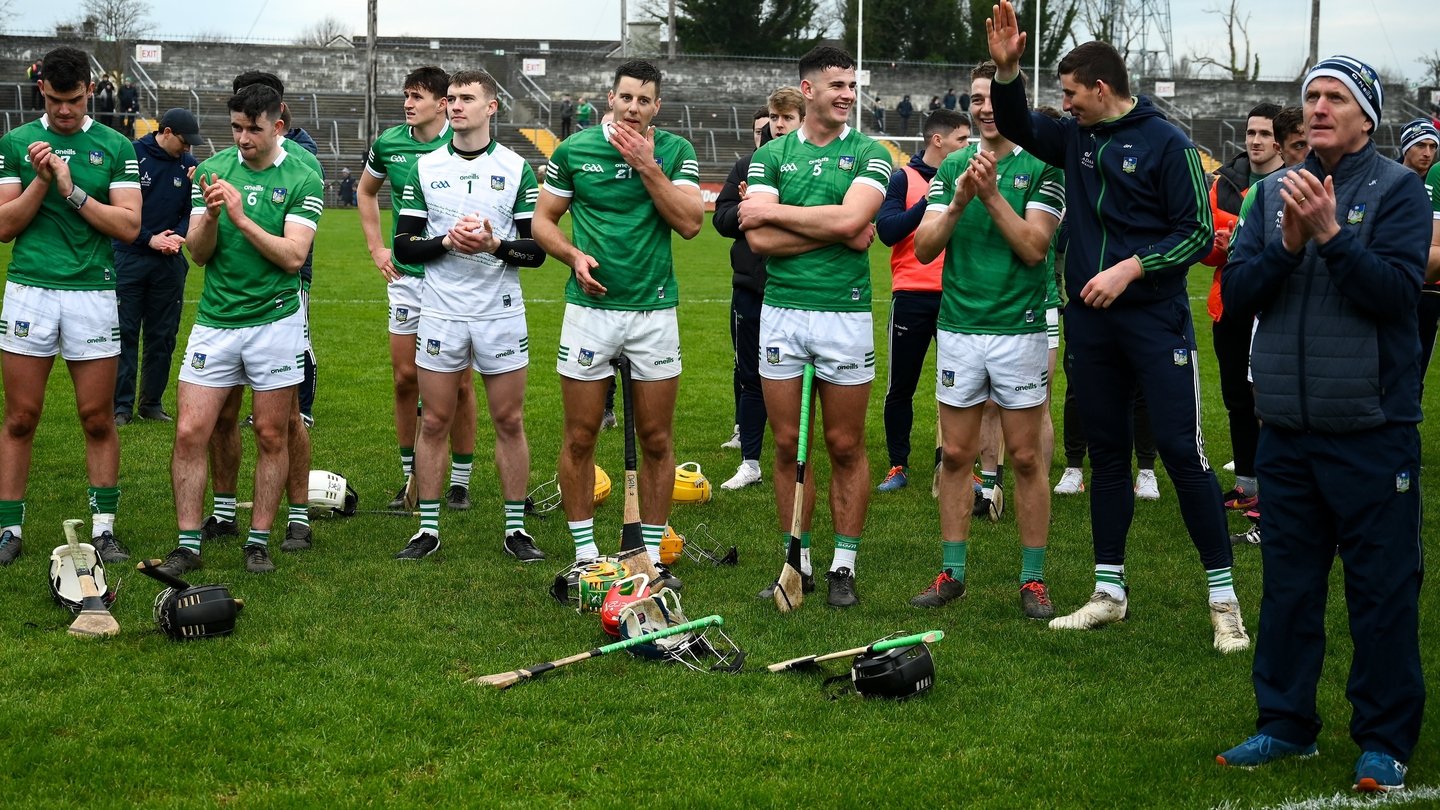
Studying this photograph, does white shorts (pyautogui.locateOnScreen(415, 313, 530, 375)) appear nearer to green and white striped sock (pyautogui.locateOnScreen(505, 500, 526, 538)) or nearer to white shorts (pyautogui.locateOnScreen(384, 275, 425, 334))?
green and white striped sock (pyautogui.locateOnScreen(505, 500, 526, 538))

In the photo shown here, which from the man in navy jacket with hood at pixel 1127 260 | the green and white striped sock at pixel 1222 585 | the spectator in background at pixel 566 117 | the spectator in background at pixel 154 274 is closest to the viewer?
the man in navy jacket with hood at pixel 1127 260

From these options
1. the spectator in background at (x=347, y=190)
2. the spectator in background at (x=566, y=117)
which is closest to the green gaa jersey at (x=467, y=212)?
the spectator in background at (x=347, y=190)

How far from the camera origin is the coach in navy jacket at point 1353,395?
14.4ft

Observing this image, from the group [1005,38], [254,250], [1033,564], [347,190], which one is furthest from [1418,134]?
[347,190]

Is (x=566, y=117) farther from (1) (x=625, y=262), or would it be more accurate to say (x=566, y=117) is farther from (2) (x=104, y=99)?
(1) (x=625, y=262)

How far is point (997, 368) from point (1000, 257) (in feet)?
1.70

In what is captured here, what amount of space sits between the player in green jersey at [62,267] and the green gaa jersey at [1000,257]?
13.8 ft

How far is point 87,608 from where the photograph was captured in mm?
6078

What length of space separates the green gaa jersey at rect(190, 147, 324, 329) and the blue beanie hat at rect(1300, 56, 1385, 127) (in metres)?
4.97

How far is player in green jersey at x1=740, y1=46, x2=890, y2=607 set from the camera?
6543 millimetres

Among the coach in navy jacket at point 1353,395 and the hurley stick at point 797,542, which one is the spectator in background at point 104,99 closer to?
the hurley stick at point 797,542

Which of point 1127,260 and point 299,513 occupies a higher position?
point 1127,260

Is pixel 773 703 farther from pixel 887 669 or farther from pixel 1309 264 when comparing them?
pixel 1309 264

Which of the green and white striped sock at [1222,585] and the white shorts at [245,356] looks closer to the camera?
the green and white striped sock at [1222,585]
